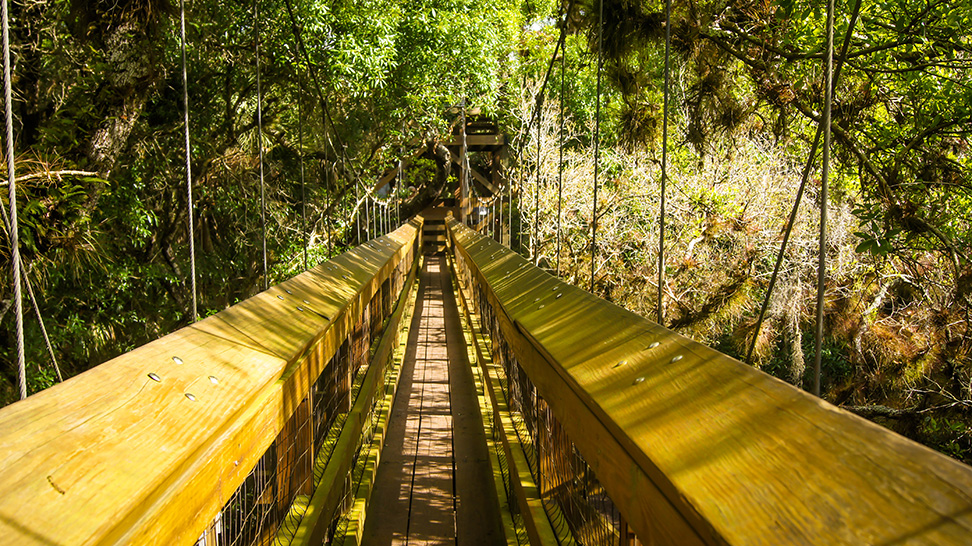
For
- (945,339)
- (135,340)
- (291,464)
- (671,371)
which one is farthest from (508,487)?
(135,340)

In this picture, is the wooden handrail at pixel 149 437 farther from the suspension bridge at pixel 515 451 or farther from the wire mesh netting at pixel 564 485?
the wire mesh netting at pixel 564 485

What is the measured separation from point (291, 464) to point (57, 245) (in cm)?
408

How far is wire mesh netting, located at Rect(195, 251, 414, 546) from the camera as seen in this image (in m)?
1.54

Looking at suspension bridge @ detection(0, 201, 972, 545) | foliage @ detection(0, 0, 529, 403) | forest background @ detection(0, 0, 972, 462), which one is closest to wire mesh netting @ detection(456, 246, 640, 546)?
suspension bridge @ detection(0, 201, 972, 545)

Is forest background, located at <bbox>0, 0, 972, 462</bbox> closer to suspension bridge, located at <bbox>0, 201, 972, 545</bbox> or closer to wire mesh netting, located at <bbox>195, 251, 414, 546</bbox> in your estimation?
suspension bridge, located at <bbox>0, 201, 972, 545</bbox>

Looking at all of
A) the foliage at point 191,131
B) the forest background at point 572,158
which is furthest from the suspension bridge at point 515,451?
the foliage at point 191,131

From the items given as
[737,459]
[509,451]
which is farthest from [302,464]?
[737,459]

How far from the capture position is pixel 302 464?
1.97 meters

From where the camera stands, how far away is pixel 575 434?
128 centimetres

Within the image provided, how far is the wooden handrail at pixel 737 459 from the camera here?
57 centimetres

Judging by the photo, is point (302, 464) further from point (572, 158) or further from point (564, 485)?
point (572, 158)

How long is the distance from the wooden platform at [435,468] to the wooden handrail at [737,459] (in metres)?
1.32

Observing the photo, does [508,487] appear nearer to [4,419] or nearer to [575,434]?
[575,434]

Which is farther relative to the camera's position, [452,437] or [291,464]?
[452,437]
